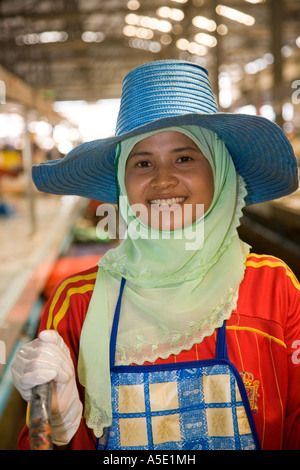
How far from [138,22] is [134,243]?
35.8ft

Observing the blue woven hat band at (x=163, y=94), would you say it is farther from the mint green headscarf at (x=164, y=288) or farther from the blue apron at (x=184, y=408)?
the blue apron at (x=184, y=408)

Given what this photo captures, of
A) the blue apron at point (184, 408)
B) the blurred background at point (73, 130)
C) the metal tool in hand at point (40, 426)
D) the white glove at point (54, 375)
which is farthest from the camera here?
the blurred background at point (73, 130)

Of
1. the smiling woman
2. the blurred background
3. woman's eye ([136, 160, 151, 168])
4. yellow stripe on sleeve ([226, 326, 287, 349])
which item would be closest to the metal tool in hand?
the smiling woman

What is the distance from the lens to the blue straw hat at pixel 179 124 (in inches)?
40.3

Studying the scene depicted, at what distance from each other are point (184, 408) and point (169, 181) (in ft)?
1.62

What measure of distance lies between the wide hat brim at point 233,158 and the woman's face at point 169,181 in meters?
0.05

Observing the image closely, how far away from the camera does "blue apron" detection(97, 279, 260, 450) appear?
962 millimetres

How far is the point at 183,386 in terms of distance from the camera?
3.18 ft

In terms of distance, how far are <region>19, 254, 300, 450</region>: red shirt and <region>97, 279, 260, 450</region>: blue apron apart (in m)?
0.03

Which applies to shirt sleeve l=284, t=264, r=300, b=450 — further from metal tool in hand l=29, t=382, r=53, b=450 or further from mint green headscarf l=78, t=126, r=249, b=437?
metal tool in hand l=29, t=382, r=53, b=450

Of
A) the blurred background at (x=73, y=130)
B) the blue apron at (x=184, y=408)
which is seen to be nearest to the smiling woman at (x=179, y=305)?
the blue apron at (x=184, y=408)

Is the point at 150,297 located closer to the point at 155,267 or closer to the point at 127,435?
the point at 155,267

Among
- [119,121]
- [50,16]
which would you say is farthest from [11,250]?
[50,16]

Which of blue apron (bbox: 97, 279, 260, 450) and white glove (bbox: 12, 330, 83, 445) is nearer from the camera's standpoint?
white glove (bbox: 12, 330, 83, 445)
